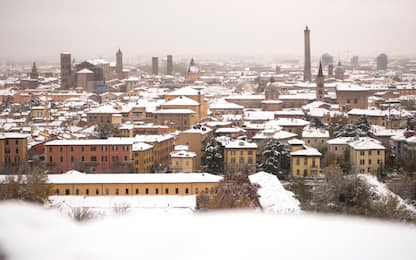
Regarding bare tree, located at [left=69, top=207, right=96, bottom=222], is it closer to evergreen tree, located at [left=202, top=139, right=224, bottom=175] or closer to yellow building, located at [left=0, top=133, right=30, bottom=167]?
evergreen tree, located at [left=202, top=139, right=224, bottom=175]

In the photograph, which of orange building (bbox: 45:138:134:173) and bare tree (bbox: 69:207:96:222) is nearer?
bare tree (bbox: 69:207:96:222)

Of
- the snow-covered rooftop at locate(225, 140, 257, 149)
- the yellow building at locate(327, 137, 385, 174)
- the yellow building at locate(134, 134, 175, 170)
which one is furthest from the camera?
the yellow building at locate(134, 134, 175, 170)

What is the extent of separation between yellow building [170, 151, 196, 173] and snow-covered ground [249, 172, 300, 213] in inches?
51.5

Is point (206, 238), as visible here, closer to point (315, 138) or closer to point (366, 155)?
point (366, 155)

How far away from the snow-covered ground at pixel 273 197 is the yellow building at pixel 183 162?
1.31 metres

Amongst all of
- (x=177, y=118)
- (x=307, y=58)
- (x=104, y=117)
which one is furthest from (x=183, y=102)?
(x=307, y=58)

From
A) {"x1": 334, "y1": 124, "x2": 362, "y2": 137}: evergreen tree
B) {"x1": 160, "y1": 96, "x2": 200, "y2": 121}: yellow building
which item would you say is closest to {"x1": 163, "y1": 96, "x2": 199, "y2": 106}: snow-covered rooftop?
{"x1": 160, "y1": 96, "x2": 200, "y2": 121}: yellow building

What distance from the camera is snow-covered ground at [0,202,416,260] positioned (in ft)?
3.63

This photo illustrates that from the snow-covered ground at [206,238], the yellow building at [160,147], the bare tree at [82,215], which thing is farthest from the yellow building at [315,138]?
the snow-covered ground at [206,238]

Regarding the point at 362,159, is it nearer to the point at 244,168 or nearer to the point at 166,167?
the point at 244,168

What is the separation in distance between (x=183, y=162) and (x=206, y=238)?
5.97m

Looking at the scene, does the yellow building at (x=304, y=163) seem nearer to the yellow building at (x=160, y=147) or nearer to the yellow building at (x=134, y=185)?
the yellow building at (x=160, y=147)

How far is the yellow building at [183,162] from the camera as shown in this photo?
23.2 ft

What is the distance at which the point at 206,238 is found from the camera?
117cm
